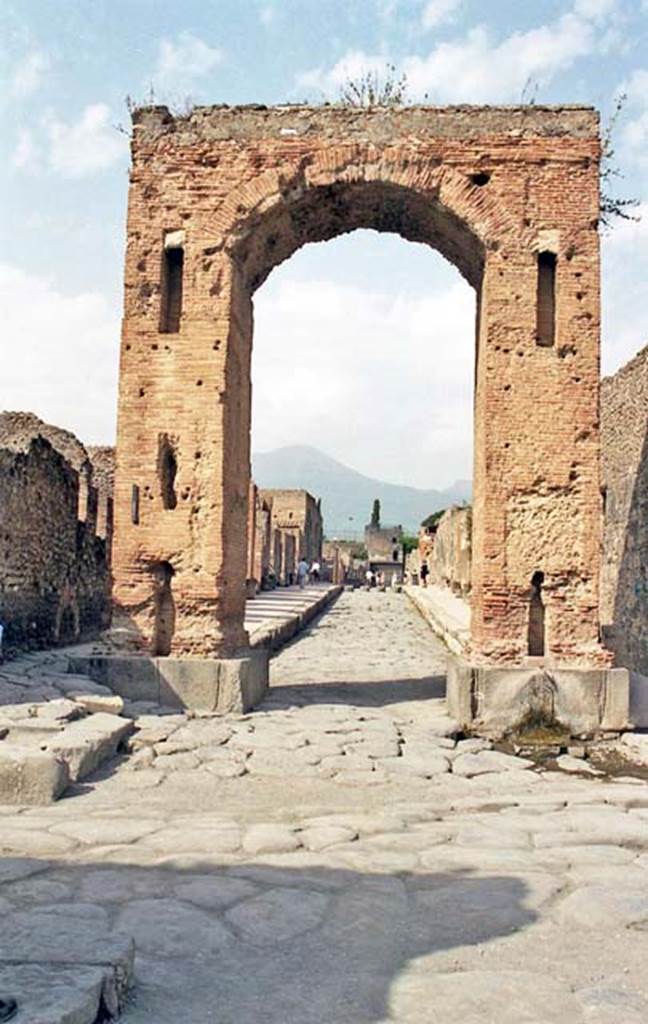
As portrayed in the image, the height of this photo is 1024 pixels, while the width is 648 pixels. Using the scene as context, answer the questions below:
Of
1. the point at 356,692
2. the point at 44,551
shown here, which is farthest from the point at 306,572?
the point at 356,692

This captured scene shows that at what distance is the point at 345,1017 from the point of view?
8.49 feet

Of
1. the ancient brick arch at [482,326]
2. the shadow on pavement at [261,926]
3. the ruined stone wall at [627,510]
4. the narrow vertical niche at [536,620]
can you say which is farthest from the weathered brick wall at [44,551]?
the ruined stone wall at [627,510]

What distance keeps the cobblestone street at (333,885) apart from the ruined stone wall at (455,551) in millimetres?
14536

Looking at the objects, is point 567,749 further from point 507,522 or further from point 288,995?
point 288,995

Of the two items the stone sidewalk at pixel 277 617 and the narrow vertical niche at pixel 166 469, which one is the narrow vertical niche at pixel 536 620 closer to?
the narrow vertical niche at pixel 166 469

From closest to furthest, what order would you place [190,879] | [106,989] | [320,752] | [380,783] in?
[106,989] < [190,879] < [380,783] < [320,752]

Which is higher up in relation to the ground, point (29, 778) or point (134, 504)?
point (134, 504)

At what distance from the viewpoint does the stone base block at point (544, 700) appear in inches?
310

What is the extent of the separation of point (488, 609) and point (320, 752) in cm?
222

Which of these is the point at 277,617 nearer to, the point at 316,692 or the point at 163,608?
the point at 316,692

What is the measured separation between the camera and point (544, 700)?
26.1 ft

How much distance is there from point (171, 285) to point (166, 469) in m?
1.82

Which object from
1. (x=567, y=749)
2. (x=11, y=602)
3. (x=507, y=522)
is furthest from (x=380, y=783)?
(x=11, y=602)

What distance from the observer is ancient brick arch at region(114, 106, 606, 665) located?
8250 millimetres
